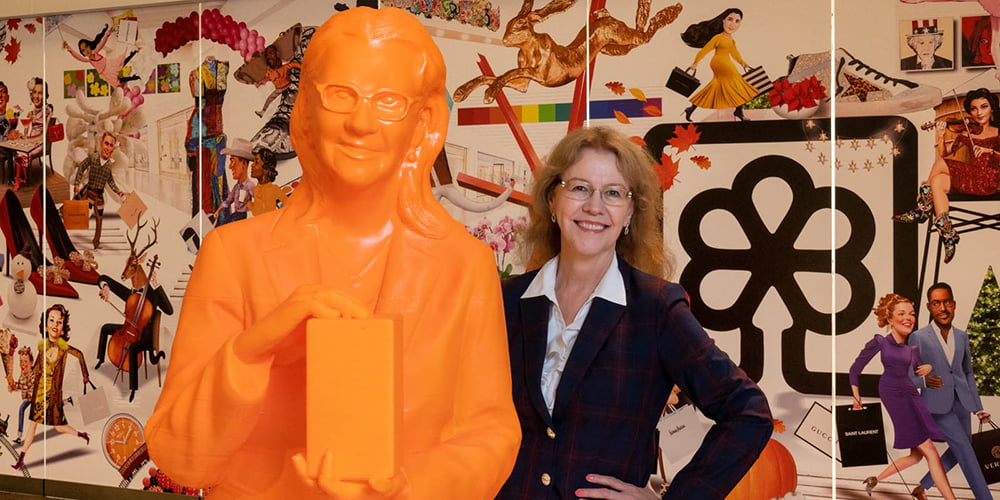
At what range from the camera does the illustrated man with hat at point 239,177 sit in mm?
4484

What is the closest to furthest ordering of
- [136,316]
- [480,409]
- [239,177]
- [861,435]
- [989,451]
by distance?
[480,409], [989,451], [861,435], [239,177], [136,316]

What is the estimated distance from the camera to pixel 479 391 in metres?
1.20

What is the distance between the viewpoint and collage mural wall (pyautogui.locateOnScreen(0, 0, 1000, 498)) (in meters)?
3.61

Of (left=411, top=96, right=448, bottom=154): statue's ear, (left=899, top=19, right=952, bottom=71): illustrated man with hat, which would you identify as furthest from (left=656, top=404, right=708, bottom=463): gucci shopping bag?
(left=411, top=96, right=448, bottom=154): statue's ear

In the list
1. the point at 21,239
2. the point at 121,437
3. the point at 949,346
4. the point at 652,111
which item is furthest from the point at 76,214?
the point at 949,346

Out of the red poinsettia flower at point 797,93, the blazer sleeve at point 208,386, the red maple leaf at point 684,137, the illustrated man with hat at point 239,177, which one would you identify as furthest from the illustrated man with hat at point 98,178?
the blazer sleeve at point 208,386

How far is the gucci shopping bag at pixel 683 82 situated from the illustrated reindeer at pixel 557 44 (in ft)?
0.67

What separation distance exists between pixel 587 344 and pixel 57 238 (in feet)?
13.6

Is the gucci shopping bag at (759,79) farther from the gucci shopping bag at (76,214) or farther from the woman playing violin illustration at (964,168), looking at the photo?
the gucci shopping bag at (76,214)

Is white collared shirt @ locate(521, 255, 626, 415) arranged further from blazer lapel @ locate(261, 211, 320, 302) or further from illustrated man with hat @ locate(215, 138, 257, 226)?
illustrated man with hat @ locate(215, 138, 257, 226)

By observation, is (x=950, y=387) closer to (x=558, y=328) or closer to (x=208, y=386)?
(x=558, y=328)

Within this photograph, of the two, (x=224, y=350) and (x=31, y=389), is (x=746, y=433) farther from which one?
(x=31, y=389)

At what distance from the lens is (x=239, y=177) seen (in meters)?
4.50

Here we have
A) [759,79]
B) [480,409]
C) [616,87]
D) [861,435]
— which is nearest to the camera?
[480,409]
